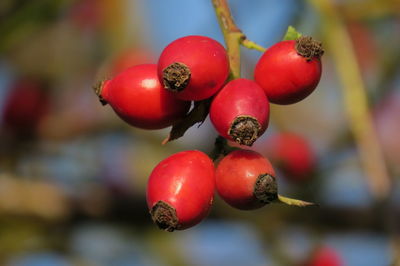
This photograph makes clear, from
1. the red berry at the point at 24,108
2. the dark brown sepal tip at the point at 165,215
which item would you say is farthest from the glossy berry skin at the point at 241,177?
the red berry at the point at 24,108

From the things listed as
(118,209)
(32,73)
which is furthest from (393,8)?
(32,73)

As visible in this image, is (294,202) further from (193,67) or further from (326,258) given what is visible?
(326,258)

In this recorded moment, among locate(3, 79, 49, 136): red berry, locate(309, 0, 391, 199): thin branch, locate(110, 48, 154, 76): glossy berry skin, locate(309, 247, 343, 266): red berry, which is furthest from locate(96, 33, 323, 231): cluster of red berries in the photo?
locate(110, 48, 154, 76): glossy berry skin

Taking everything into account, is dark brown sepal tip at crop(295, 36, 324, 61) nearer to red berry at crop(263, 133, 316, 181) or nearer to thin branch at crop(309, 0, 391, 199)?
thin branch at crop(309, 0, 391, 199)

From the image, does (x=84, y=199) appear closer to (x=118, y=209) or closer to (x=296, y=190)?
(x=118, y=209)

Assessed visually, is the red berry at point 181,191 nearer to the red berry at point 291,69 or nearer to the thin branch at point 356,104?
the red berry at point 291,69
